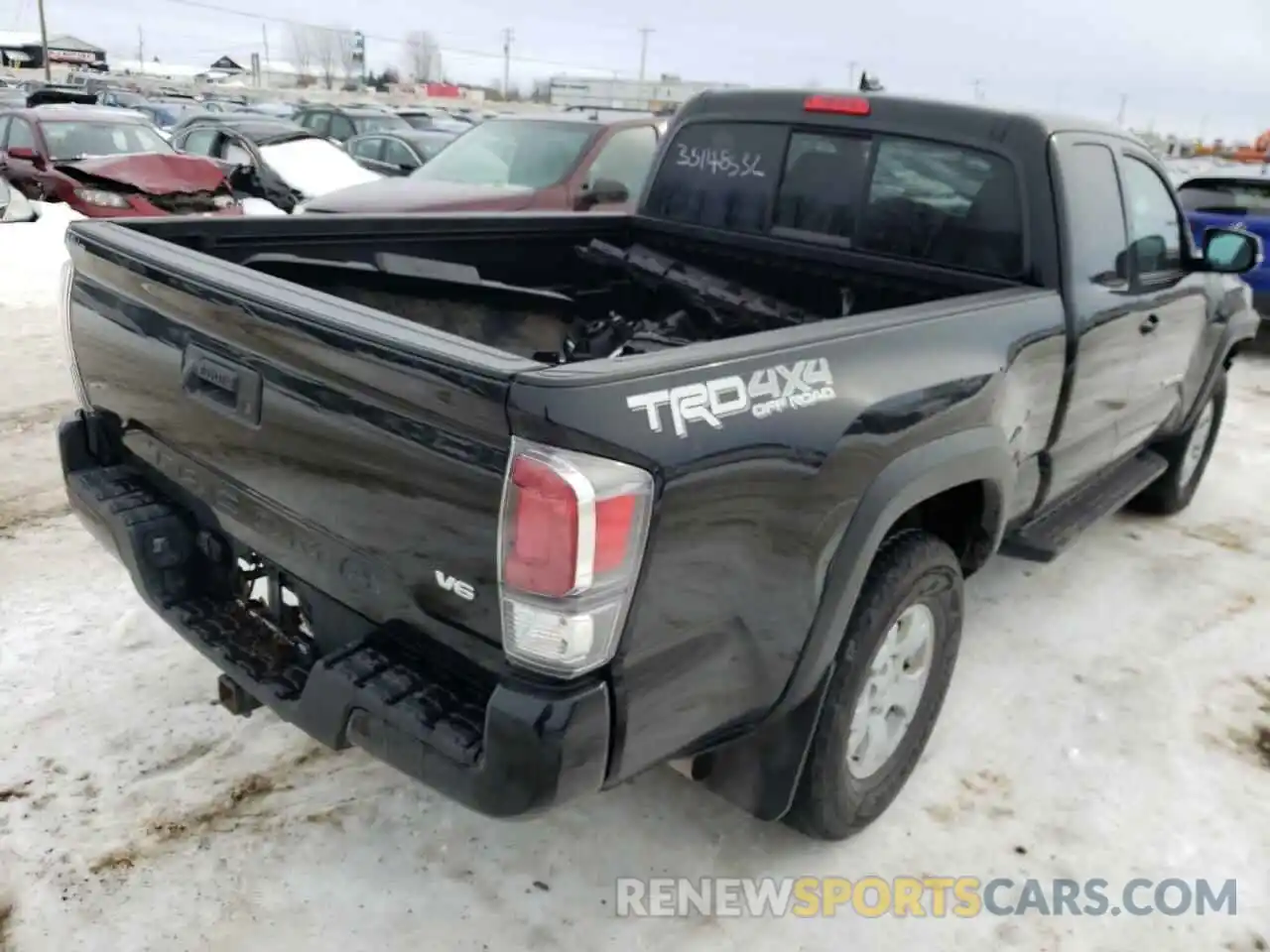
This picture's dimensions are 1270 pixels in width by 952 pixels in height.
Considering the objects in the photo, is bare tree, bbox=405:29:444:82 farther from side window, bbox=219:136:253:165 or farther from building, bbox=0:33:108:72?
side window, bbox=219:136:253:165

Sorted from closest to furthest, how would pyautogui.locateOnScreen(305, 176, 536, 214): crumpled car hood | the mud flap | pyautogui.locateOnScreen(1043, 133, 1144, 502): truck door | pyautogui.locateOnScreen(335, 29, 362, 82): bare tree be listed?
the mud flap < pyautogui.locateOnScreen(1043, 133, 1144, 502): truck door < pyautogui.locateOnScreen(305, 176, 536, 214): crumpled car hood < pyautogui.locateOnScreen(335, 29, 362, 82): bare tree

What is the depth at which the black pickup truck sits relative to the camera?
1977 mm

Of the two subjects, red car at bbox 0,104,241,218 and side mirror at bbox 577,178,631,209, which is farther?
red car at bbox 0,104,241,218

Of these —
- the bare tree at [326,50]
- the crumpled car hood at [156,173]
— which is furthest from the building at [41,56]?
the crumpled car hood at [156,173]

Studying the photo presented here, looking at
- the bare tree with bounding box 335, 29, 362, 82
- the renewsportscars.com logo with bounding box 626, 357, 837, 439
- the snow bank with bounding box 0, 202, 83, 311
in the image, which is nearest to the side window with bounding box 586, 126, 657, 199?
the snow bank with bounding box 0, 202, 83, 311

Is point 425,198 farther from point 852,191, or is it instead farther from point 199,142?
point 199,142

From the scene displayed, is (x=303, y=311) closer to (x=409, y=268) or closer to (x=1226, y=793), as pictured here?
(x=409, y=268)

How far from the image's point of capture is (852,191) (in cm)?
380

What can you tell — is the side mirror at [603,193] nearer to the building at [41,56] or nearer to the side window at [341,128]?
the side window at [341,128]

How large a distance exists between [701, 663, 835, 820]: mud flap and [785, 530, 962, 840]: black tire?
0.07 metres

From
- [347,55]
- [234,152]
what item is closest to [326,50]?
[347,55]

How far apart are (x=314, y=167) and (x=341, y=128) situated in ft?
24.5

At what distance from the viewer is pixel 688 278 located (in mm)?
→ 4293

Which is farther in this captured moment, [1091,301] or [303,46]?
[303,46]
